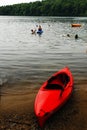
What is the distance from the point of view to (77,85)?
15.5 metres

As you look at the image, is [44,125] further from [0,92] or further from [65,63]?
[65,63]

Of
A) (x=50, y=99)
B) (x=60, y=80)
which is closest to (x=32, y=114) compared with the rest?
(x=50, y=99)

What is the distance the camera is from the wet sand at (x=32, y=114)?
34.9 ft

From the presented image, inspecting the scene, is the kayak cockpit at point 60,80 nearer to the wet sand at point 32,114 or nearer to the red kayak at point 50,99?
the red kayak at point 50,99

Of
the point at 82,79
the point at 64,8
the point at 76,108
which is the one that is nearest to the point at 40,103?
the point at 76,108

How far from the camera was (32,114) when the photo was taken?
11.6 m

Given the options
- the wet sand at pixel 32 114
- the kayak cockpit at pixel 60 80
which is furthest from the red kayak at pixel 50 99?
the wet sand at pixel 32 114

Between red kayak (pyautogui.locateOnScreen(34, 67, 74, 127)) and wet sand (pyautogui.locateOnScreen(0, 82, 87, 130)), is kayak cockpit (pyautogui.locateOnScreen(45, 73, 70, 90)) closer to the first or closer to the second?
red kayak (pyautogui.locateOnScreen(34, 67, 74, 127))

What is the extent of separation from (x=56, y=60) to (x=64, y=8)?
571ft

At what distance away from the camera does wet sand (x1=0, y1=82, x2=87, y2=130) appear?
34.9ft

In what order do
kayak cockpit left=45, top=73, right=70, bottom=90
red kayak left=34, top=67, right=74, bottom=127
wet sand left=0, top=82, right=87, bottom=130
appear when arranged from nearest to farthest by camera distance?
red kayak left=34, top=67, right=74, bottom=127 → wet sand left=0, top=82, right=87, bottom=130 → kayak cockpit left=45, top=73, right=70, bottom=90

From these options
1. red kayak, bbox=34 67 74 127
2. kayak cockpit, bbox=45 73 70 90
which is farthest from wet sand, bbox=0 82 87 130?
kayak cockpit, bbox=45 73 70 90

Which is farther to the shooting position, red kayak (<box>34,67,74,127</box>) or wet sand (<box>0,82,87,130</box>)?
wet sand (<box>0,82,87,130</box>)

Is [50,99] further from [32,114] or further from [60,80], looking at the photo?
[60,80]
